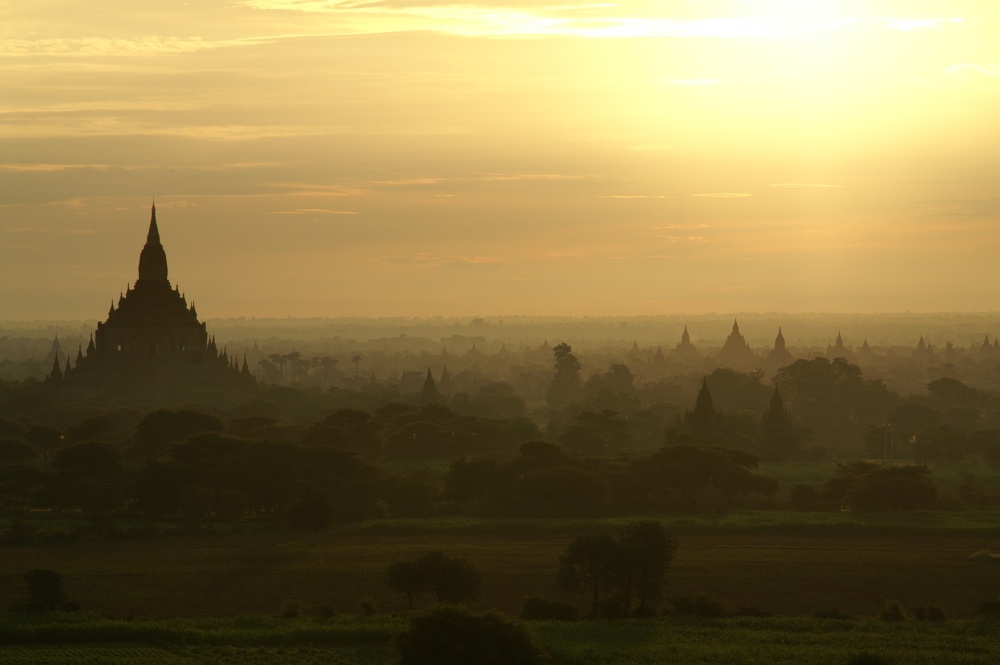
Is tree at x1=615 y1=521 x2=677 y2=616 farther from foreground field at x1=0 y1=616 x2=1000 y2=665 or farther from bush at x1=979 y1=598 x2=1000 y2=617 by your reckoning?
bush at x1=979 y1=598 x2=1000 y2=617

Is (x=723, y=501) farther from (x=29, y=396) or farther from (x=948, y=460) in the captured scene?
(x=29, y=396)

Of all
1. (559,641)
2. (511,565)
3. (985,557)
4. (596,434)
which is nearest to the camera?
(559,641)

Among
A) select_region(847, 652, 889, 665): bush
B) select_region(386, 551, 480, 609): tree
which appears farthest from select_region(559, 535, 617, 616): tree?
select_region(847, 652, 889, 665): bush

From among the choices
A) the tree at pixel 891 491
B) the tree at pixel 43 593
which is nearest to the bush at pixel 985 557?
the tree at pixel 891 491

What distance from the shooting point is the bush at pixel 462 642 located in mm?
35188

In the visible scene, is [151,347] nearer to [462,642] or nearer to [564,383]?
[564,383]

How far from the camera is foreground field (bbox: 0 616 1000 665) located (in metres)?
37.8

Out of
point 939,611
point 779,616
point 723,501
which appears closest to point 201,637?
point 779,616

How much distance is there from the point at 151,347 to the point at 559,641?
84739 mm

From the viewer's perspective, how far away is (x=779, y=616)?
144 ft

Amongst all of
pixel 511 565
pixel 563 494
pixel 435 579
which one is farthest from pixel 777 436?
pixel 435 579

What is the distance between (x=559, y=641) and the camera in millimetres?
39500

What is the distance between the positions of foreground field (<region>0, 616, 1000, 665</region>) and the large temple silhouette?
79004 mm

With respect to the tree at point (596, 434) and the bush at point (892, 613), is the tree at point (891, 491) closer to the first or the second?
the bush at point (892, 613)
